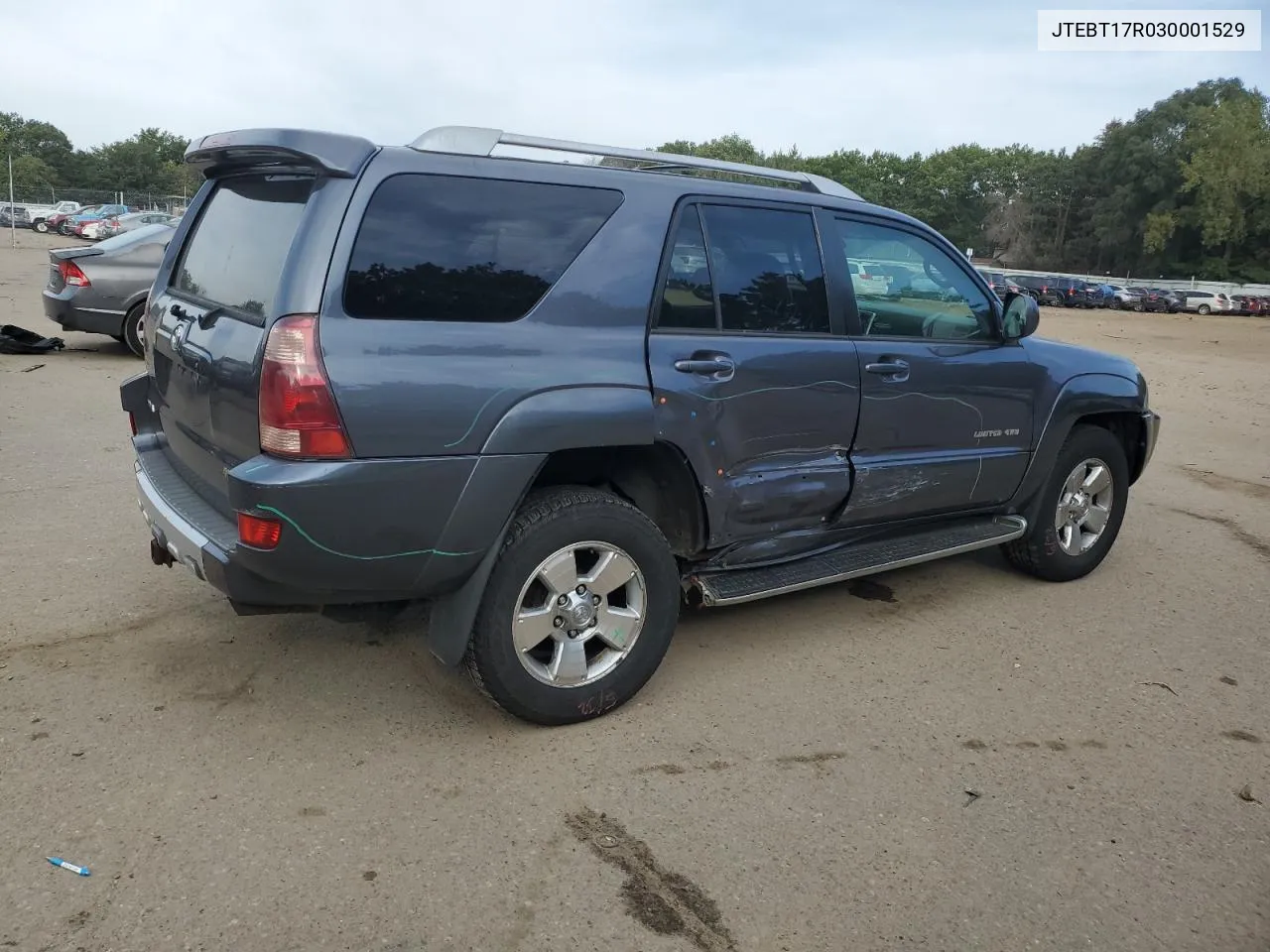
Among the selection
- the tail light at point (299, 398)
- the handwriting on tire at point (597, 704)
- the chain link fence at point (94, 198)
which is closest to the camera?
the tail light at point (299, 398)

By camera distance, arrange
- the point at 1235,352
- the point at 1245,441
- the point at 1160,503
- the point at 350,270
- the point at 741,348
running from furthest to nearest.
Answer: the point at 1235,352 → the point at 1245,441 → the point at 1160,503 → the point at 741,348 → the point at 350,270

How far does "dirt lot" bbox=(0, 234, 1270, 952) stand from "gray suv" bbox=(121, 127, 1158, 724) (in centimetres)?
40

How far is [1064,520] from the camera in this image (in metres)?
5.19

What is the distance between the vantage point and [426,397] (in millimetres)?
2961

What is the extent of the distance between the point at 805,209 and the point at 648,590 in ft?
5.58

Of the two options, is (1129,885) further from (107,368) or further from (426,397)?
(107,368)

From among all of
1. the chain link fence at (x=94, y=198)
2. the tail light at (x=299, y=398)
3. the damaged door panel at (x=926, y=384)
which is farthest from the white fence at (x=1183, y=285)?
the tail light at (x=299, y=398)

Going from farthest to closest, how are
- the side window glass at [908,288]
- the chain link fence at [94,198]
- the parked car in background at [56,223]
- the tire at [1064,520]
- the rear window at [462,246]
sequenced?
1. the chain link fence at [94,198]
2. the parked car in background at [56,223]
3. the tire at [1064,520]
4. the side window glass at [908,288]
5. the rear window at [462,246]

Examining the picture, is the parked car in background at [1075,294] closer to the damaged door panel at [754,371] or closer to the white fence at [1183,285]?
the white fence at [1183,285]

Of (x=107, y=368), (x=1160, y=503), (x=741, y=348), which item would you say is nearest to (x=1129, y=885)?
(x=741, y=348)

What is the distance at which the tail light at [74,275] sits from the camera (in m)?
10.2

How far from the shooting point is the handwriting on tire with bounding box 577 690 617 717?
346cm

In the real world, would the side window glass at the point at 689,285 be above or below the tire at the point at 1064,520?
above

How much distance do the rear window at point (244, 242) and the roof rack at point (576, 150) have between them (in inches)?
17.4
